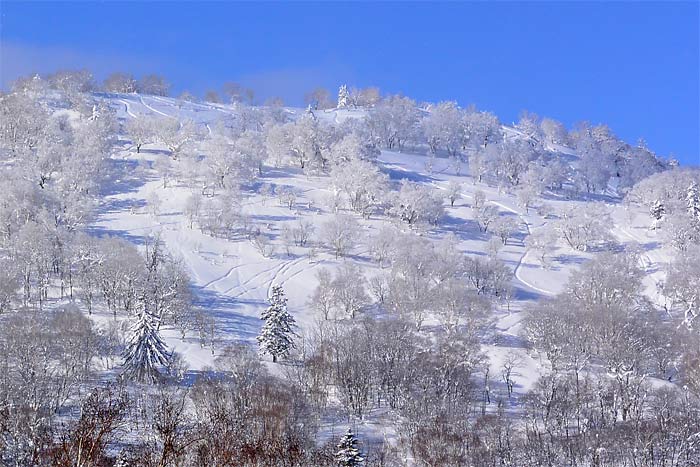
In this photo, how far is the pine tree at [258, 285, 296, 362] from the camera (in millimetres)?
61625

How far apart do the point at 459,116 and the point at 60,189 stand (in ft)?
303

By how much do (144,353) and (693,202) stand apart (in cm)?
8228

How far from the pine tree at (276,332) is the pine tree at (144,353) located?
31.5 ft

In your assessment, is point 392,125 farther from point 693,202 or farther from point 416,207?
point 693,202

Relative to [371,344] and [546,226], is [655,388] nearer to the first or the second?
[371,344]

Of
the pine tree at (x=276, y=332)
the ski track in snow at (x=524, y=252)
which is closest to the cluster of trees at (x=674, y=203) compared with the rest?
the ski track in snow at (x=524, y=252)

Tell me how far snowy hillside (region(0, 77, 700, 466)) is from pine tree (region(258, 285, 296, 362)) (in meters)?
0.17

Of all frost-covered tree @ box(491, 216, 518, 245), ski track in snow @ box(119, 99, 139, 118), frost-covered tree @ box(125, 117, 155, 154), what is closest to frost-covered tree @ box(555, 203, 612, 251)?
frost-covered tree @ box(491, 216, 518, 245)

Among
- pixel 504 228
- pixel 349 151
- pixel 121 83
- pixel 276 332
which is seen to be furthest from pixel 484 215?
pixel 121 83

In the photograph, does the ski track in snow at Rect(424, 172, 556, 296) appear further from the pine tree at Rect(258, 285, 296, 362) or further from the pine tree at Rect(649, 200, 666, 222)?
the pine tree at Rect(258, 285, 296, 362)

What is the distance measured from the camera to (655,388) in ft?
195

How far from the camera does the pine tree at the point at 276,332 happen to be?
6162cm

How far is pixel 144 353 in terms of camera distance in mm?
54500

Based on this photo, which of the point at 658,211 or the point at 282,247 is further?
the point at 658,211
